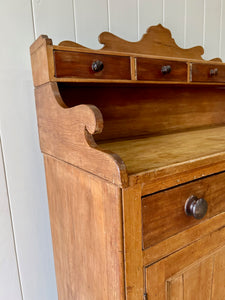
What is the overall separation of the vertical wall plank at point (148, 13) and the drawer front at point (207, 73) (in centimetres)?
28

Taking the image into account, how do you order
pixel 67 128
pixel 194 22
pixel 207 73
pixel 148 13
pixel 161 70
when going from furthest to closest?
pixel 194 22
pixel 148 13
pixel 207 73
pixel 161 70
pixel 67 128

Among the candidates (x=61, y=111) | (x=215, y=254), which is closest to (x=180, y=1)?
(x=61, y=111)

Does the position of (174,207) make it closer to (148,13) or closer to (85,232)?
(85,232)

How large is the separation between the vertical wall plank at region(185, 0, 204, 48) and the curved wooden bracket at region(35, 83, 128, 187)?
2.57 ft

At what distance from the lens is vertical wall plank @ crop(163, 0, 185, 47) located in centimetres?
100

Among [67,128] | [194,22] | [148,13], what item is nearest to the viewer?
[67,128]

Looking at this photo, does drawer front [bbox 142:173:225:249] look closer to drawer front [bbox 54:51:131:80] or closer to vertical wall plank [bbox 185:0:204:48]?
drawer front [bbox 54:51:131:80]

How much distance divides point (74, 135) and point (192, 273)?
435 mm

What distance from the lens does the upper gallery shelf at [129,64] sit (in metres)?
0.59

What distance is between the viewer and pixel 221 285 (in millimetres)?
631

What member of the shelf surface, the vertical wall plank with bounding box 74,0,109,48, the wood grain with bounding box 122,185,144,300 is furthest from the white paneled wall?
the wood grain with bounding box 122,185,144,300

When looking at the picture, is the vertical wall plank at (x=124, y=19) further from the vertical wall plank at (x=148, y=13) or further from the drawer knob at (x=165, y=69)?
the drawer knob at (x=165, y=69)

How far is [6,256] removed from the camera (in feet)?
2.58

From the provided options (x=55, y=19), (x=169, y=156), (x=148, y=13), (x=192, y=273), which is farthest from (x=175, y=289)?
(x=148, y=13)
